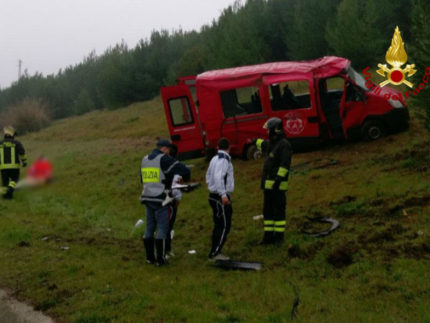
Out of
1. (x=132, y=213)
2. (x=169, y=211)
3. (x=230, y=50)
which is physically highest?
(x=230, y=50)

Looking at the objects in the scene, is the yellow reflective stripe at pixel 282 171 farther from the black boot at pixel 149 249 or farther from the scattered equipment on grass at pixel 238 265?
the black boot at pixel 149 249

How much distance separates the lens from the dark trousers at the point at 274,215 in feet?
24.9

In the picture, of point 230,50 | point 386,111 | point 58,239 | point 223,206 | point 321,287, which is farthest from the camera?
point 230,50

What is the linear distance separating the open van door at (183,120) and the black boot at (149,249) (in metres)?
8.17

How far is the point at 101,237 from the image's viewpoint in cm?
951

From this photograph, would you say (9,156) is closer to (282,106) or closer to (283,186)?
(282,106)

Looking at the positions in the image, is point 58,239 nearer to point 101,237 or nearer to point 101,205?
point 101,237

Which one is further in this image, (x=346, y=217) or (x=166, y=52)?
(x=166, y=52)

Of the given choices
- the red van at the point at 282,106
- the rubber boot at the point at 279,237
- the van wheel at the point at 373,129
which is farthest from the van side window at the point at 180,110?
the rubber boot at the point at 279,237

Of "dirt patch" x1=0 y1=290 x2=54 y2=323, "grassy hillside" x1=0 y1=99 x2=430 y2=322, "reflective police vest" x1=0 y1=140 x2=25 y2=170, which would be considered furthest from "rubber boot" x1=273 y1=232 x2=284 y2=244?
"reflective police vest" x1=0 y1=140 x2=25 y2=170

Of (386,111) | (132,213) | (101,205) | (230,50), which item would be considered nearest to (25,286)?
(132,213)

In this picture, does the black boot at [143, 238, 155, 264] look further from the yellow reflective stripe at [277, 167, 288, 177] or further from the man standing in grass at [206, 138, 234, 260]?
the yellow reflective stripe at [277, 167, 288, 177]

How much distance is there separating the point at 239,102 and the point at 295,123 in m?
1.89

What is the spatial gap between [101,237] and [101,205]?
3.53 metres
